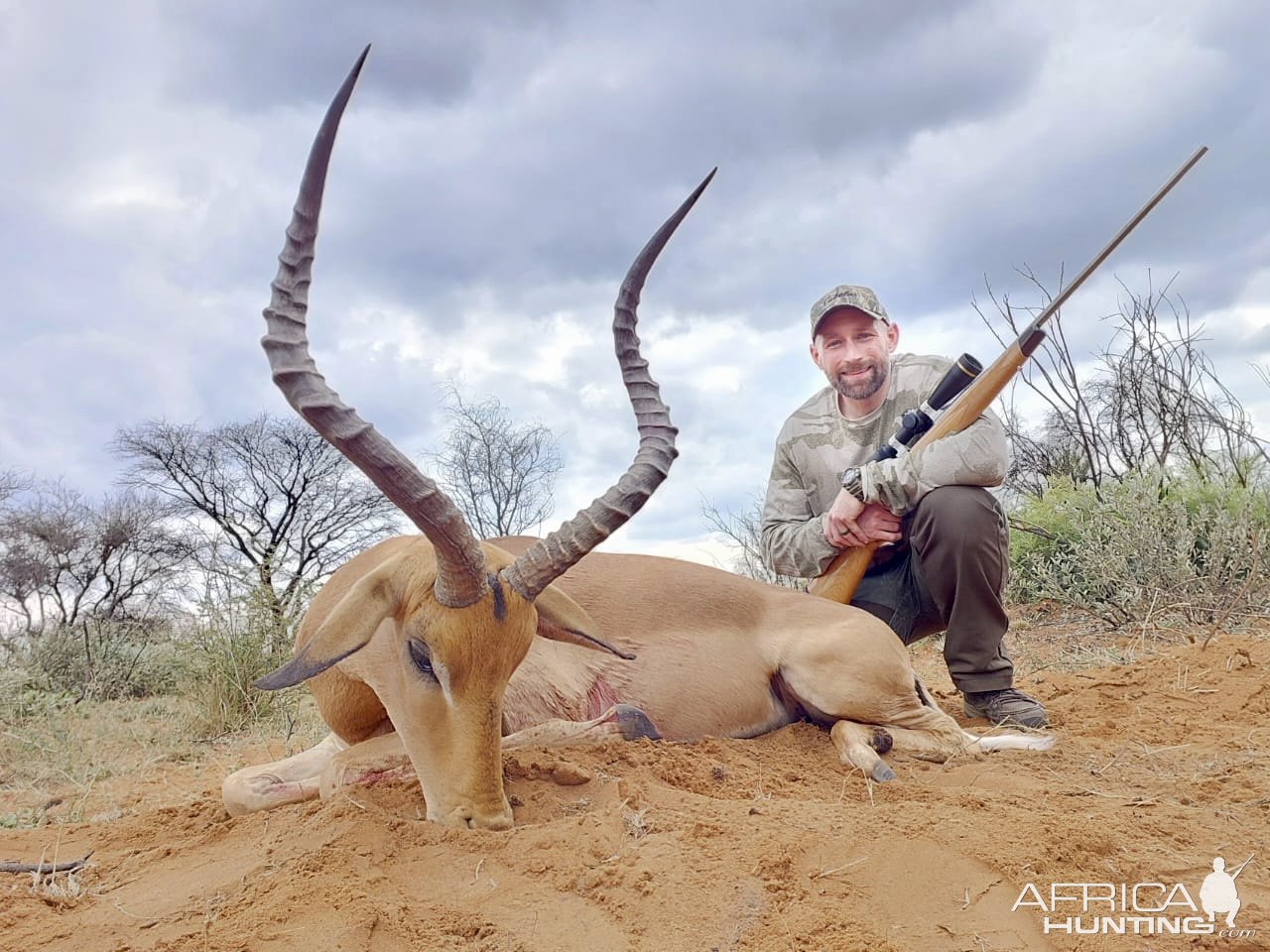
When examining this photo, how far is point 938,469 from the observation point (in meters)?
5.06

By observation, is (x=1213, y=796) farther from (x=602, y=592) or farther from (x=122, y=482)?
(x=122, y=482)

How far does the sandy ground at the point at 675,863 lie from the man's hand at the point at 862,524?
5.47 ft

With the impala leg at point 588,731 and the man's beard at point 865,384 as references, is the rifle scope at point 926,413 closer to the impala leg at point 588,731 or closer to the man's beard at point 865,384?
the man's beard at point 865,384

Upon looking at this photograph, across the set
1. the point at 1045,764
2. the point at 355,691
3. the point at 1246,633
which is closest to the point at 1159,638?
the point at 1246,633

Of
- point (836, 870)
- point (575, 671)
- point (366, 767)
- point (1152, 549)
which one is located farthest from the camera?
point (1152, 549)

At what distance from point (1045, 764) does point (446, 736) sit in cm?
244

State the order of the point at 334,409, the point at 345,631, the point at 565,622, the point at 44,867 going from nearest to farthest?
the point at 334,409 → the point at 345,631 → the point at 44,867 → the point at 565,622

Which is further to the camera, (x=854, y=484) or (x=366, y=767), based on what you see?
(x=854, y=484)

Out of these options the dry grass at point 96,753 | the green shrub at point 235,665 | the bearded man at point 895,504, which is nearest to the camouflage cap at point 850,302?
the bearded man at point 895,504

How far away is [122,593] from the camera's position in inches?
648

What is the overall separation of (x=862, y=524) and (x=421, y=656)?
2.99 meters

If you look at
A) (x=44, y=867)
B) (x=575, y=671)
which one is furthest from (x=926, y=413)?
(x=44, y=867)

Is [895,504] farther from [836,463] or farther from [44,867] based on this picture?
[44,867]

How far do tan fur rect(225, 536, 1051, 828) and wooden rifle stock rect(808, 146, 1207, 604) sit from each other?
539 mm
